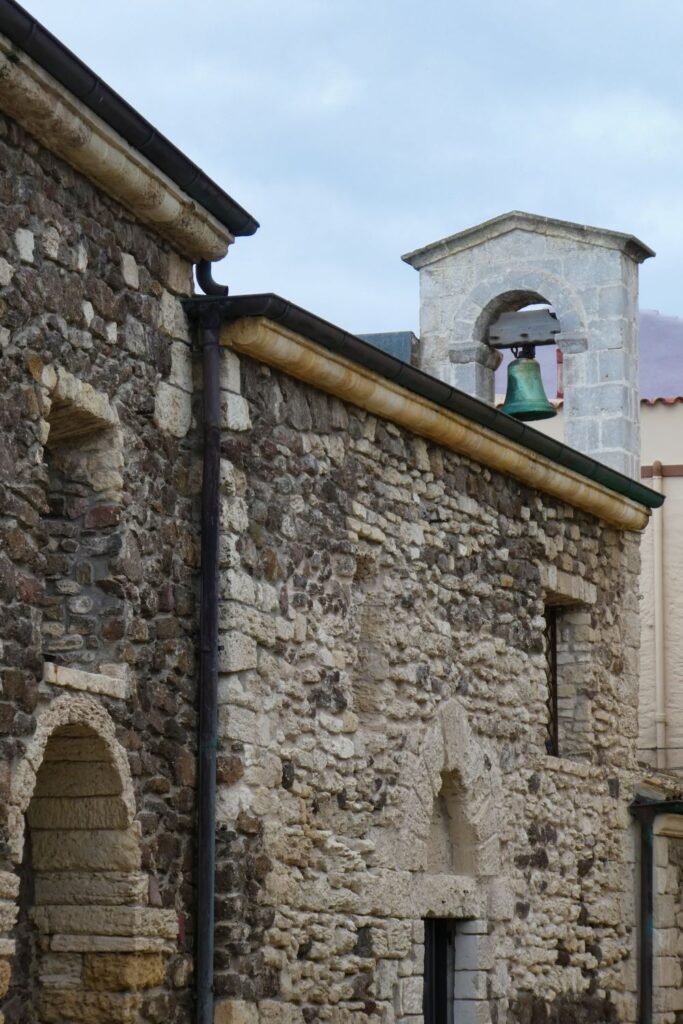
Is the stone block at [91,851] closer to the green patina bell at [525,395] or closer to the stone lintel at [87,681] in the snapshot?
the stone lintel at [87,681]

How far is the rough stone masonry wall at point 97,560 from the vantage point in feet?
23.8

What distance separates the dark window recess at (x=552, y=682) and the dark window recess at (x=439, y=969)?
1.81 meters

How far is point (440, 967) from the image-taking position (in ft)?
34.4

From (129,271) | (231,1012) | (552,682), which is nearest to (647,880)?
(552,682)

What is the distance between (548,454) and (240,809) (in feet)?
12.4

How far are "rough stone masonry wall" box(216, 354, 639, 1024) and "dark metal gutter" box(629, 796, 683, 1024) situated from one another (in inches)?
5.0

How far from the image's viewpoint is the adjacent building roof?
12609 mm

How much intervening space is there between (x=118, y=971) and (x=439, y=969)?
314 centimetres

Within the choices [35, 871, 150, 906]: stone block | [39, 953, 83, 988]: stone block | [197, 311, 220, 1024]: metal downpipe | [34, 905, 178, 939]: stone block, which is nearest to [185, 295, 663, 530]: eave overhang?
[197, 311, 220, 1024]: metal downpipe

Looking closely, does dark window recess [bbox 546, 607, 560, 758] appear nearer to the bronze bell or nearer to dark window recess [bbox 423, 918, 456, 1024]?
the bronze bell

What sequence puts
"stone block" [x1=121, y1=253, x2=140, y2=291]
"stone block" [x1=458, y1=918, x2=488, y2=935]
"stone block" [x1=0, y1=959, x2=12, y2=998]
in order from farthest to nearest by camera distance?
"stone block" [x1=458, y1=918, x2=488, y2=935] → "stone block" [x1=121, y1=253, x2=140, y2=291] → "stone block" [x1=0, y1=959, x2=12, y2=998]

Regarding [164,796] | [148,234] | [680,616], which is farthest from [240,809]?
[680,616]

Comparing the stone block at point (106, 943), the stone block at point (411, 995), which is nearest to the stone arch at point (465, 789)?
the stone block at point (411, 995)

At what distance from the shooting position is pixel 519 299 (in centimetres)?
1288
